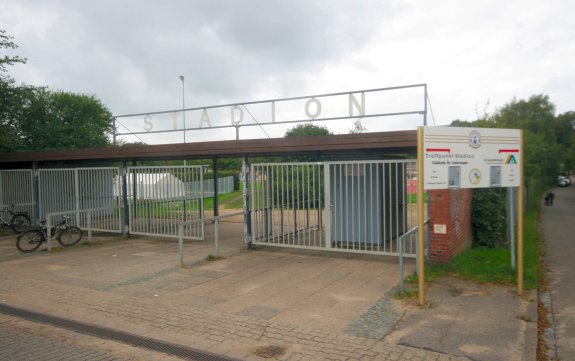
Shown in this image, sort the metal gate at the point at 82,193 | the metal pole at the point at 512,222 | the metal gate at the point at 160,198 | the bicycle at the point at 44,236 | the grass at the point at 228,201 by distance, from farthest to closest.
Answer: the grass at the point at 228,201, the metal gate at the point at 82,193, the metal gate at the point at 160,198, the bicycle at the point at 44,236, the metal pole at the point at 512,222

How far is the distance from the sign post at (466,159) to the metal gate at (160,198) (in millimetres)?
7262

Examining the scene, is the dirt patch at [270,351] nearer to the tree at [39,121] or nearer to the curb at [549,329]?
the curb at [549,329]

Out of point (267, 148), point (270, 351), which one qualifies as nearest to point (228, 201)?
point (267, 148)

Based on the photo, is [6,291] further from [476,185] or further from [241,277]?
[476,185]

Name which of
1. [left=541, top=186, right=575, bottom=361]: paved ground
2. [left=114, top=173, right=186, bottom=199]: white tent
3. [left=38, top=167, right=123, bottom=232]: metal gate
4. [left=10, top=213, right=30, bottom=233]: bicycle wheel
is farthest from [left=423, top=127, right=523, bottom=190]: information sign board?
[left=10, top=213, right=30, bottom=233]: bicycle wheel

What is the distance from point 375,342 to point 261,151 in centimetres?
591

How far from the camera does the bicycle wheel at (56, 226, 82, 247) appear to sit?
11730mm

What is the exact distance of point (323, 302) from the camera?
6527 mm

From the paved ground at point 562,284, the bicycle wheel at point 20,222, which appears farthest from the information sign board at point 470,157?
the bicycle wheel at point 20,222

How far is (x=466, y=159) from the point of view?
6.51 m

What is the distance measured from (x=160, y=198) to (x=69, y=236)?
8.17 ft

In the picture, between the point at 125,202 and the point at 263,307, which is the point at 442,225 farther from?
the point at 125,202

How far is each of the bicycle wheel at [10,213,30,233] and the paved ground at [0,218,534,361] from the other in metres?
5.29

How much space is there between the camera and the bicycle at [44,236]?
36.3ft
